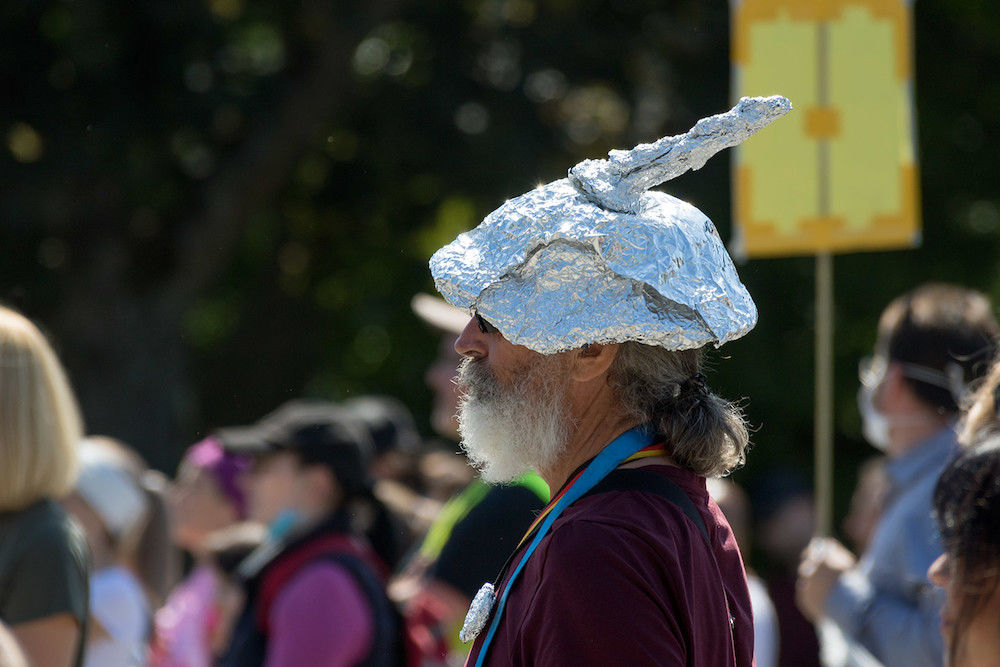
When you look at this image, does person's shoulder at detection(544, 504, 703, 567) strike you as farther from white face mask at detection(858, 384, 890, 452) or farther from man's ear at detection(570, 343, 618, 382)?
white face mask at detection(858, 384, 890, 452)

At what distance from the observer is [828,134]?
13.3 feet

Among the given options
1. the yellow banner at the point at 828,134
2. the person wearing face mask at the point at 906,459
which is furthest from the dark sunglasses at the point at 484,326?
the yellow banner at the point at 828,134

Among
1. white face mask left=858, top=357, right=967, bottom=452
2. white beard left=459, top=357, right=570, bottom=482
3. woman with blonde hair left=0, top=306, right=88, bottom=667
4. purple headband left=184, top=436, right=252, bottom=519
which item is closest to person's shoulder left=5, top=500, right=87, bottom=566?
woman with blonde hair left=0, top=306, right=88, bottom=667

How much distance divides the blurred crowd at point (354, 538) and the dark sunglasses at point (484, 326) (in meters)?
0.52

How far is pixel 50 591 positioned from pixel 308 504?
1.41m

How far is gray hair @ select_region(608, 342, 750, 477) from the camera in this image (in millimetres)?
2107

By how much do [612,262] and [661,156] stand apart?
22cm

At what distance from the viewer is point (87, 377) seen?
420 inches

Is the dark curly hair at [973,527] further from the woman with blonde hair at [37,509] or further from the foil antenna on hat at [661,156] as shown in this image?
the woman with blonde hair at [37,509]

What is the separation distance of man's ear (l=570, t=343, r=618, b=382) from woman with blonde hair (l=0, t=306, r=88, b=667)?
4.82 feet

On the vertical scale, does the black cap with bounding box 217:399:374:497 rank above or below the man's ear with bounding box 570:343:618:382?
below

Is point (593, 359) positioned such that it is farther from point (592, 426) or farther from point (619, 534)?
point (619, 534)

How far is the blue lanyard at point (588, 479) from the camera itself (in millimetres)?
1957

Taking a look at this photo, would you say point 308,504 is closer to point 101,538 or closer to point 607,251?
point 101,538
